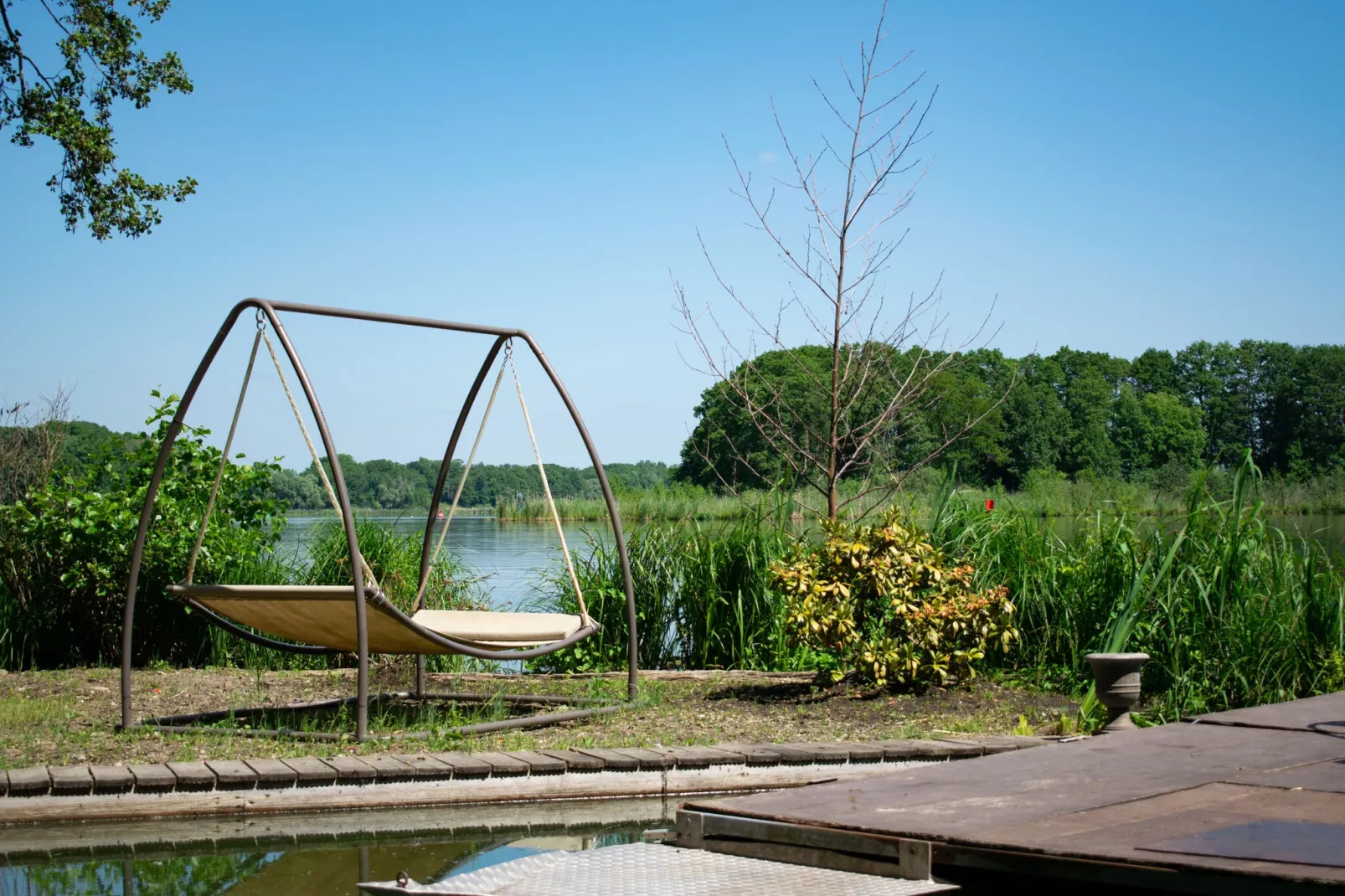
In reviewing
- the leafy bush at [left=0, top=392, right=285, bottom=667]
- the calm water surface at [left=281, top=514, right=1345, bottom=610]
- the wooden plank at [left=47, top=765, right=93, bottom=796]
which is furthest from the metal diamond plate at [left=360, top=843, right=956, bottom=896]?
the leafy bush at [left=0, top=392, right=285, bottom=667]

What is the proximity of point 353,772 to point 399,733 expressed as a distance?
1.00 metres

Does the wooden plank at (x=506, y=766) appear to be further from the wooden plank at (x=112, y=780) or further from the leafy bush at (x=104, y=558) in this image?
the leafy bush at (x=104, y=558)

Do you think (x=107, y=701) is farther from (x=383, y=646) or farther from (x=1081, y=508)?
(x=1081, y=508)

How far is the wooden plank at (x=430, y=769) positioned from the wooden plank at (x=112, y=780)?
3.22ft

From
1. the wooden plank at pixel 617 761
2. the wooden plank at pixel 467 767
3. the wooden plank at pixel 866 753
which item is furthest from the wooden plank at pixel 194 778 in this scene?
the wooden plank at pixel 866 753

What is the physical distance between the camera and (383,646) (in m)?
5.81

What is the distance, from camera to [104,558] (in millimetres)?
7859

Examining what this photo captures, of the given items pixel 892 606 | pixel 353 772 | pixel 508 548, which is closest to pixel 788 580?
pixel 892 606

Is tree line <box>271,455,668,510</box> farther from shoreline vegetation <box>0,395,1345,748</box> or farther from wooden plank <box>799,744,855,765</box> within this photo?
wooden plank <box>799,744,855,765</box>

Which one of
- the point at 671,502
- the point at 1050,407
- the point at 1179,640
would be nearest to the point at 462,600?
the point at 671,502

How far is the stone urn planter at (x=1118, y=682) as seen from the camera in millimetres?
4943

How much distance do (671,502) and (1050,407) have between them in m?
63.7

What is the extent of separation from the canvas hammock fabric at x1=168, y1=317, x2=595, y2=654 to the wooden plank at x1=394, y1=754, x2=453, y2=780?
797 mm

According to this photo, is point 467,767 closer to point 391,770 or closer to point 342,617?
point 391,770
